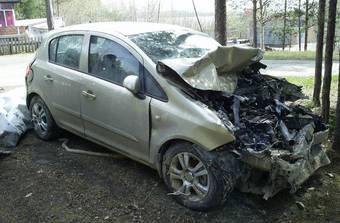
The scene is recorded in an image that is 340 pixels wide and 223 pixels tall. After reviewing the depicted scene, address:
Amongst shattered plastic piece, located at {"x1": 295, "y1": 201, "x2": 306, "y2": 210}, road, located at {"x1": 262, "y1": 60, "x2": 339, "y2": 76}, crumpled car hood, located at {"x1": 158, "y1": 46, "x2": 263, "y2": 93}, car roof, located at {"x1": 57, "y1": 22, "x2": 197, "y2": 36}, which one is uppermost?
car roof, located at {"x1": 57, "y1": 22, "x2": 197, "y2": 36}

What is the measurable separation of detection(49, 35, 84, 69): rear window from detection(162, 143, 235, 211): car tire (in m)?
1.95

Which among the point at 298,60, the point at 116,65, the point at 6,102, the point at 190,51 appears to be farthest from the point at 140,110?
the point at 298,60

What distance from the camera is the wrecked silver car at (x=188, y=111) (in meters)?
3.80

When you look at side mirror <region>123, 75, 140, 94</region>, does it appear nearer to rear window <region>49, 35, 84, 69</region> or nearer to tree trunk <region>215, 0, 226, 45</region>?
rear window <region>49, 35, 84, 69</region>

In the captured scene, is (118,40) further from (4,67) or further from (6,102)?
(4,67)

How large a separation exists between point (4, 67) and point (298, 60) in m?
13.6

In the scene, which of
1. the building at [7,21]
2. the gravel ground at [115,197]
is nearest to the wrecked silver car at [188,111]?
the gravel ground at [115,197]

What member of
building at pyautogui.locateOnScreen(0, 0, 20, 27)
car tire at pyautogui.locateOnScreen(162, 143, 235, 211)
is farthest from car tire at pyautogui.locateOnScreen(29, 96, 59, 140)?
building at pyautogui.locateOnScreen(0, 0, 20, 27)

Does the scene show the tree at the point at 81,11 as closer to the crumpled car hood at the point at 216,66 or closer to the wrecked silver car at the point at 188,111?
the wrecked silver car at the point at 188,111

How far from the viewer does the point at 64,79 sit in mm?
5297

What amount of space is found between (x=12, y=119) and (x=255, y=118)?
3.88 m

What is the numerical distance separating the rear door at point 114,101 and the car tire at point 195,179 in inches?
15.1

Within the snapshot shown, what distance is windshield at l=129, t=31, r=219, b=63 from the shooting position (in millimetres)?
4531

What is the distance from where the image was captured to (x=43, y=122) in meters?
5.99
